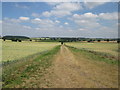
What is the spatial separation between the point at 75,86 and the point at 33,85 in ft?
8.95

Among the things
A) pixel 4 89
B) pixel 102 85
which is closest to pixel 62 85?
pixel 102 85

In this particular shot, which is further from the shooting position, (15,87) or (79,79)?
(79,79)

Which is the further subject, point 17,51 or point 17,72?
point 17,51

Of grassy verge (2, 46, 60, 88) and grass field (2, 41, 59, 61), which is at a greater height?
grassy verge (2, 46, 60, 88)

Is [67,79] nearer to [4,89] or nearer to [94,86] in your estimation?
[94,86]

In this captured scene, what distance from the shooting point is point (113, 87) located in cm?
909

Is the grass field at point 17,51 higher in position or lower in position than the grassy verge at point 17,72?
lower

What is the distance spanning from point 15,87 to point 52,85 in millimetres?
2413

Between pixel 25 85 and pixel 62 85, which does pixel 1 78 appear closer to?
pixel 25 85

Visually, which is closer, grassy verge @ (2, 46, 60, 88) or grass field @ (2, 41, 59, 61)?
grassy verge @ (2, 46, 60, 88)

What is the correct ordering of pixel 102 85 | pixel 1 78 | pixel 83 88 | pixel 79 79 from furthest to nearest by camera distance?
pixel 1 78, pixel 79 79, pixel 102 85, pixel 83 88

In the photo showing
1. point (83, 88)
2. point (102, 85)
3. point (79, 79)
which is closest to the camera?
point (83, 88)

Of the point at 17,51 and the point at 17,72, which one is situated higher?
the point at 17,72

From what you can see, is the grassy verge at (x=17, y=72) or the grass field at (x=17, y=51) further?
the grass field at (x=17, y=51)
